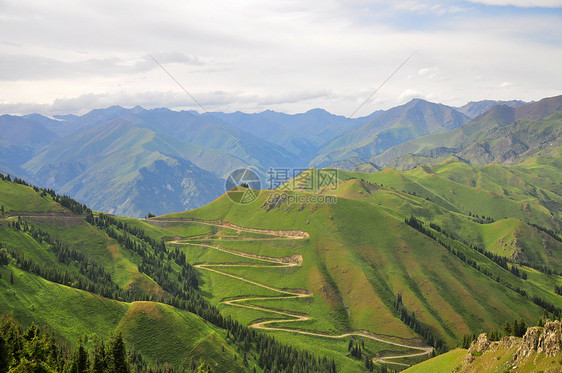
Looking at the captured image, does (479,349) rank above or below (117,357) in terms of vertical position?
below

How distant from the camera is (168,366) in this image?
122 m

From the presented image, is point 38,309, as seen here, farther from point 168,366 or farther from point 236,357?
point 236,357

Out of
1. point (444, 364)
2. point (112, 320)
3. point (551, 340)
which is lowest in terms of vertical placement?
point (444, 364)

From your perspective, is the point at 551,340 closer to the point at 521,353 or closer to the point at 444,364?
the point at 521,353

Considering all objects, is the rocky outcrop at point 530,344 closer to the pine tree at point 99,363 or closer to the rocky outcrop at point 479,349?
the rocky outcrop at point 479,349

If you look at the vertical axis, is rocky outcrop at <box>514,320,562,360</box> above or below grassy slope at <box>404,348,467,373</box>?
above

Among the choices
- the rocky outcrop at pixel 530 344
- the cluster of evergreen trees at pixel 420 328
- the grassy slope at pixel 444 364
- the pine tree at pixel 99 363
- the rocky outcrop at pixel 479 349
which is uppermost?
the rocky outcrop at pixel 530 344

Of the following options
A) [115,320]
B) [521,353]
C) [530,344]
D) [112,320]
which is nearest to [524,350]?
[521,353]

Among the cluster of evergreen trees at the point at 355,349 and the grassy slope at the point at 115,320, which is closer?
the grassy slope at the point at 115,320

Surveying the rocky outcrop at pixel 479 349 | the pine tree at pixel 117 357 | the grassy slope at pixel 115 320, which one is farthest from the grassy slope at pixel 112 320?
the rocky outcrop at pixel 479 349

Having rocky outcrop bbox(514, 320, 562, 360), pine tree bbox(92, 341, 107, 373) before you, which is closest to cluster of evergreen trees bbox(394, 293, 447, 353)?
rocky outcrop bbox(514, 320, 562, 360)

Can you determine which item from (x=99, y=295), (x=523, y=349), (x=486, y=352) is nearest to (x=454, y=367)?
(x=486, y=352)

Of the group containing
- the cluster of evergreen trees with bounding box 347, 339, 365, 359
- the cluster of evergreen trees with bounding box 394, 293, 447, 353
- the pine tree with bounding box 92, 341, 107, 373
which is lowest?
the cluster of evergreen trees with bounding box 347, 339, 365, 359

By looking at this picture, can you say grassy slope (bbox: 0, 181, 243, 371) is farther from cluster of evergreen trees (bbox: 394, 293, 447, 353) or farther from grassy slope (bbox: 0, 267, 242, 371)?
cluster of evergreen trees (bbox: 394, 293, 447, 353)
